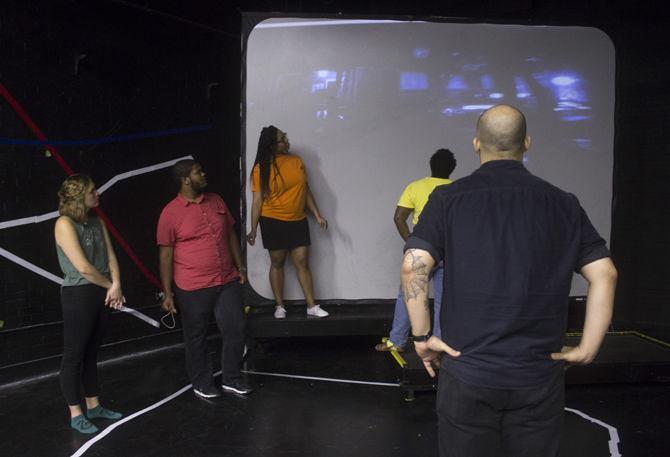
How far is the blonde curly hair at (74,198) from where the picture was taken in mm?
3443

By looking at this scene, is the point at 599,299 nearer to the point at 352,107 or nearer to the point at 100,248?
the point at 100,248

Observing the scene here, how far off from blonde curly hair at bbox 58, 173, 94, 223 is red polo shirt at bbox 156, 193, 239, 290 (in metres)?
0.60

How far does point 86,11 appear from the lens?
4.91 meters

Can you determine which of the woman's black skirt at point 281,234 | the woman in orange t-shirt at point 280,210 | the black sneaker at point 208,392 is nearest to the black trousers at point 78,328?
the black sneaker at point 208,392

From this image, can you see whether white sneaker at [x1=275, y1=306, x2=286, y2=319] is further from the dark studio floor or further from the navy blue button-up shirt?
the navy blue button-up shirt

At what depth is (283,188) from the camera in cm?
479

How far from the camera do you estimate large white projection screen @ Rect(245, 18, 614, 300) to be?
4.97 m

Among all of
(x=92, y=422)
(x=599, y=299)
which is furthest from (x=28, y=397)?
(x=599, y=299)

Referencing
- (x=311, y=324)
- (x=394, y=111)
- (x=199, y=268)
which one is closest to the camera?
(x=199, y=268)

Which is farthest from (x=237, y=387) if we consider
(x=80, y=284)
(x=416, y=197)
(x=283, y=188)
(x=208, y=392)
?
(x=416, y=197)

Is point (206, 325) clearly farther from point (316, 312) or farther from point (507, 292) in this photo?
point (507, 292)

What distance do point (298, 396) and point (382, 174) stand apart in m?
1.94

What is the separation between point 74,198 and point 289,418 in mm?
1780

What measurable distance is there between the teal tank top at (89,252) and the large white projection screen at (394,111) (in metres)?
1.49
